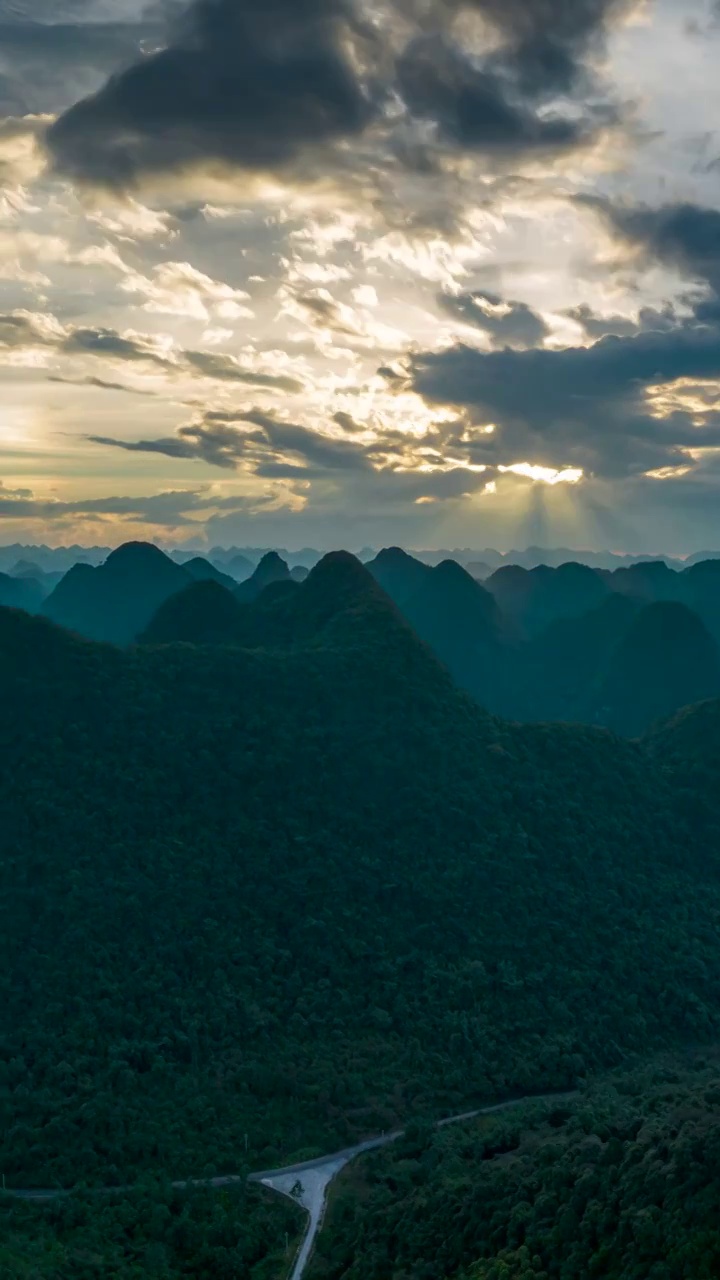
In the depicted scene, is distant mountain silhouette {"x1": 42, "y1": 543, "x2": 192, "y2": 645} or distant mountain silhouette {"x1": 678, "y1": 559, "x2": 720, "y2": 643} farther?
distant mountain silhouette {"x1": 42, "y1": 543, "x2": 192, "y2": 645}

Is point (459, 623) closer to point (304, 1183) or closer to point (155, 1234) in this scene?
point (304, 1183)

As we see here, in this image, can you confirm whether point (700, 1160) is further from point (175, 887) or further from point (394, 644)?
point (394, 644)

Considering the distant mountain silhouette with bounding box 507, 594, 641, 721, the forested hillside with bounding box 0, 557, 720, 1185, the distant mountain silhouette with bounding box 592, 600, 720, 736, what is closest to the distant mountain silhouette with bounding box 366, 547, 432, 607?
the distant mountain silhouette with bounding box 507, 594, 641, 721

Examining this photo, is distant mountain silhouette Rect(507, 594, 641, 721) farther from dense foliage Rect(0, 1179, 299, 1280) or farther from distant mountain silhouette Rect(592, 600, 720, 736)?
dense foliage Rect(0, 1179, 299, 1280)

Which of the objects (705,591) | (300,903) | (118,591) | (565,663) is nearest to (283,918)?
(300,903)

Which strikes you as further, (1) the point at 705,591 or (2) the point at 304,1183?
(1) the point at 705,591
